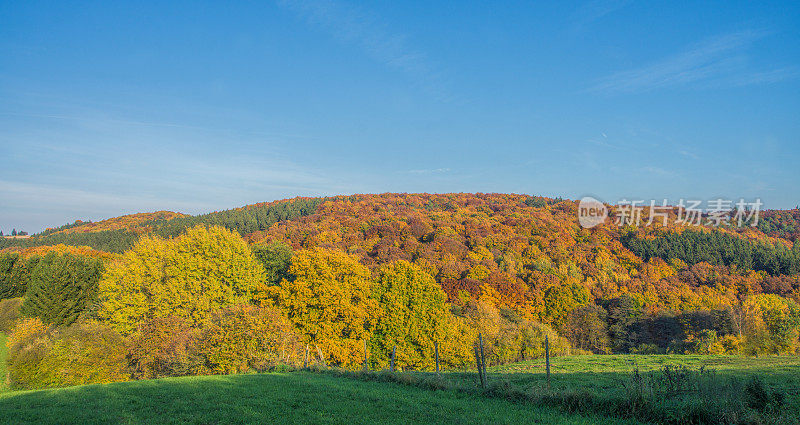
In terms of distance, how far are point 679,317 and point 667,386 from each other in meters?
70.0

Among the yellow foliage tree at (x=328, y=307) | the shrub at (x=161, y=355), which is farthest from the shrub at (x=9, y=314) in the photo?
the shrub at (x=161, y=355)

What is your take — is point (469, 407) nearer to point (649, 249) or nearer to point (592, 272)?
point (592, 272)

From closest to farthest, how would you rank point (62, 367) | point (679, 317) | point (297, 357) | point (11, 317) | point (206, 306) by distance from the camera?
point (62, 367), point (297, 357), point (206, 306), point (11, 317), point (679, 317)

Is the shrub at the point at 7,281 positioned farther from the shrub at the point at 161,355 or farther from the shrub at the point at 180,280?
the shrub at the point at 161,355

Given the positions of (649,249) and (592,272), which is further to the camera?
(649,249)

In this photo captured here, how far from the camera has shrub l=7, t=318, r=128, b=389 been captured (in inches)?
1043

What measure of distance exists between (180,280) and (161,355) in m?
15.5

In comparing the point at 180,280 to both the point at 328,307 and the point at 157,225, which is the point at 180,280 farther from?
the point at 157,225

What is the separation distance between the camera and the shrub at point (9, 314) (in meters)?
59.4

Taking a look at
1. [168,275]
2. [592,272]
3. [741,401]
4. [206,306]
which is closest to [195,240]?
[168,275]

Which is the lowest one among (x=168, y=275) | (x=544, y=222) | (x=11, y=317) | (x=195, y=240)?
(x=11, y=317)

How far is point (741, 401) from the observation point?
1045 cm

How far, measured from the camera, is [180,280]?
4191 cm

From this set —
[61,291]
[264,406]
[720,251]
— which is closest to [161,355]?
[264,406]
